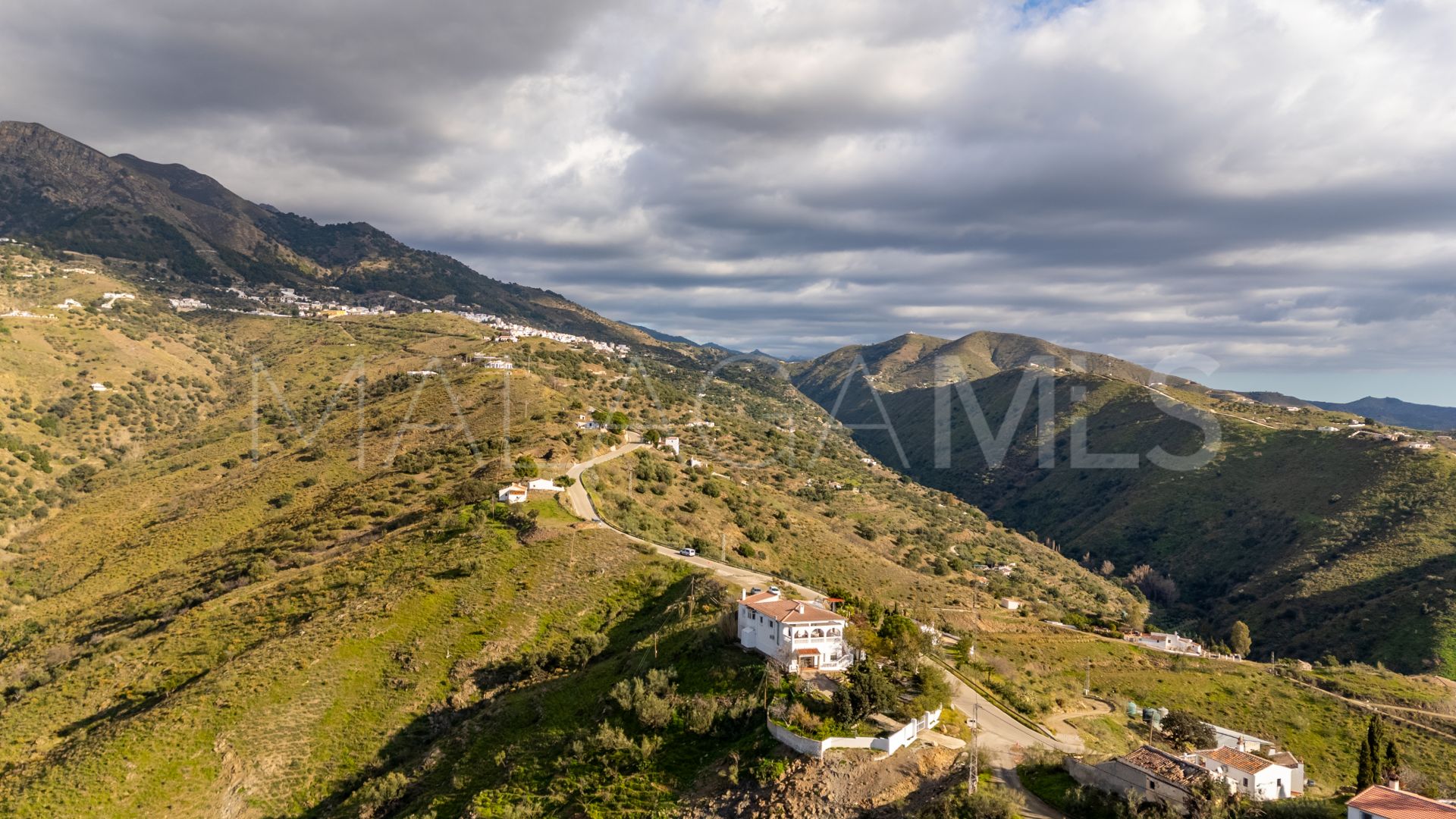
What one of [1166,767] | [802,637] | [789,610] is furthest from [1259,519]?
[1166,767]

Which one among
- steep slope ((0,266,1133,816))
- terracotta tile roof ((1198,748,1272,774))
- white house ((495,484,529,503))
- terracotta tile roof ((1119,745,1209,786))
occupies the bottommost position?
steep slope ((0,266,1133,816))

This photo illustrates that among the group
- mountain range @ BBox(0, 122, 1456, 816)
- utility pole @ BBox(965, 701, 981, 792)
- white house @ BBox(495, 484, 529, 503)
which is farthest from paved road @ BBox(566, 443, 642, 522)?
utility pole @ BBox(965, 701, 981, 792)

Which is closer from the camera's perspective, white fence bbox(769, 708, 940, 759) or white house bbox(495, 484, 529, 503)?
white fence bbox(769, 708, 940, 759)

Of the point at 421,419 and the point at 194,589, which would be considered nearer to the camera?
the point at 194,589

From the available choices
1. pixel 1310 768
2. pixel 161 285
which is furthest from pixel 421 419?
pixel 161 285

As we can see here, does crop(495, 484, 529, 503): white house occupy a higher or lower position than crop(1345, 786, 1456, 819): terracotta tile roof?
lower

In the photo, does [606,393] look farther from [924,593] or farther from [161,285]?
[161,285]

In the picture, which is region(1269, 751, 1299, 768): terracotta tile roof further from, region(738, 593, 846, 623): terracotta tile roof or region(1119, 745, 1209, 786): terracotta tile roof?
region(738, 593, 846, 623): terracotta tile roof
